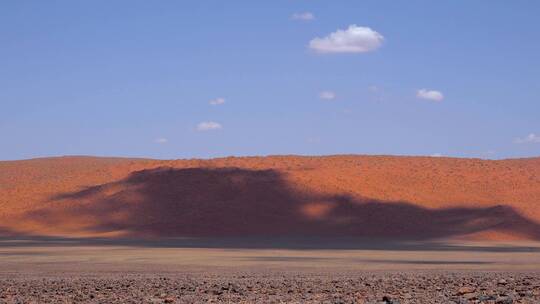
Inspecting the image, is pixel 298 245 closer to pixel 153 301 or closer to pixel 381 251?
pixel 381 251

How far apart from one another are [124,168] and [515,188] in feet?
103

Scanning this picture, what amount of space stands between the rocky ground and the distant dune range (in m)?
27.3

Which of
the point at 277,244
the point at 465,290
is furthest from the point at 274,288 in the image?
the point at 277,244

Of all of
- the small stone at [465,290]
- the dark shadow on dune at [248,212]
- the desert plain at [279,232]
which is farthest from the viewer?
the dark shadow on dune at [248,212]

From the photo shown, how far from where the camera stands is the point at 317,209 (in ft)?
188

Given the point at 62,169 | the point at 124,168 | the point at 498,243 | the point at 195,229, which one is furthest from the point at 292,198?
the point at 62,169

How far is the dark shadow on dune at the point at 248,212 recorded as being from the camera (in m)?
53.0

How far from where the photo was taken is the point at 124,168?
76.3m

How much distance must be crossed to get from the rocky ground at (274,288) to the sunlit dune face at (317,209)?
1178 inches

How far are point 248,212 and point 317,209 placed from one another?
422 cm

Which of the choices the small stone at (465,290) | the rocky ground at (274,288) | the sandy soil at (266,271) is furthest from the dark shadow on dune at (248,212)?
the small stone at (465,290)

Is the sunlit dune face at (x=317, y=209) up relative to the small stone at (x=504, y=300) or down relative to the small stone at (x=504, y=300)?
up

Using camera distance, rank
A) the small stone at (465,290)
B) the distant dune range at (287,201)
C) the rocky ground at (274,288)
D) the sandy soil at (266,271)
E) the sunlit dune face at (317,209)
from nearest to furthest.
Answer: the rocky ground at (274,288), the small stone at (465,290), the sandy soil at (266,271), the distant dune range at (287,201), the sunlit dune face at (317,209)

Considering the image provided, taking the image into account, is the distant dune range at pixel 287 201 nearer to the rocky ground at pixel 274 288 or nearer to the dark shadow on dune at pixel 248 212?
the dark shadow on dune at pixel 248 212
